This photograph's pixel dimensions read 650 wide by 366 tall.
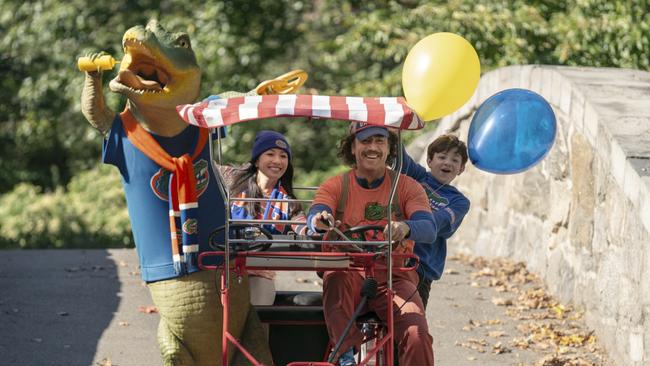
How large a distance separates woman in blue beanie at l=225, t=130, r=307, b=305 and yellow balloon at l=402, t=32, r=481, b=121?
821mm

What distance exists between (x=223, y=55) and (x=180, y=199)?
11.1 meters

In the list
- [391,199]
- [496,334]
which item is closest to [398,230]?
[391,199]

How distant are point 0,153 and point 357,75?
23.9ft

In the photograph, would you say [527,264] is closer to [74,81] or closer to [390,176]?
[390,176]

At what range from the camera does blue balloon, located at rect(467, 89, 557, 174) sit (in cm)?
657

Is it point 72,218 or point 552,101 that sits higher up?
point 552,101

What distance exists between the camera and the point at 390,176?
6.02 m

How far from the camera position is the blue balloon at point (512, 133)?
21.5ft

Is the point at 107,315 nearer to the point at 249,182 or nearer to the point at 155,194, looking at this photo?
the point at 249,182

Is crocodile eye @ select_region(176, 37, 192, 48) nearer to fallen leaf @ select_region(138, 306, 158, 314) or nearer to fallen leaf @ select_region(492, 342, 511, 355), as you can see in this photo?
fallen leaf @ select_region(492, 342, 511, 355)

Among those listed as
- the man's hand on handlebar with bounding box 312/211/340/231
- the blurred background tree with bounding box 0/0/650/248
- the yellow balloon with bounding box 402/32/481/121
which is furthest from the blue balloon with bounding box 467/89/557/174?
the blurred background tree with bounding box 0/0/650/248

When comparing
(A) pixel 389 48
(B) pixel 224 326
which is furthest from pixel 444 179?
(A) pixel 389 48

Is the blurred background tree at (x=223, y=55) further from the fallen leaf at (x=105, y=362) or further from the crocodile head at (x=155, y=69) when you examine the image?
the crocodile head at (x=155, y=69)

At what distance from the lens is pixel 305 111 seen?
5254mm
